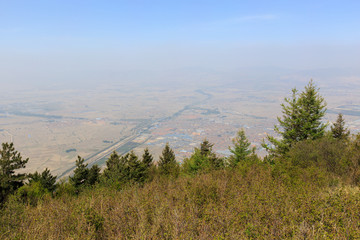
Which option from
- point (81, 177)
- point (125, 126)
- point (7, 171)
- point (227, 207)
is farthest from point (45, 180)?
point (125, 126)

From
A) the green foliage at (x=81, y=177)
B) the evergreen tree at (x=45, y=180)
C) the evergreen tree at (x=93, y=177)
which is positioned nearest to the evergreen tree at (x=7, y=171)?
the evergreen tree at (x=45, y=180)

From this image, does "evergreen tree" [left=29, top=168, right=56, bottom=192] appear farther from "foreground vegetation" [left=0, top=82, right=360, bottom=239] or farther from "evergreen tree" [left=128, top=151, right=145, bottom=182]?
"evergreen tree" [left=128, top=151, right=145, bottom=182]

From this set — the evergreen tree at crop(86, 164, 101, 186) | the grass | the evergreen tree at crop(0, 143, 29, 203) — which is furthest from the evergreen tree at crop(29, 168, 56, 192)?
the grass

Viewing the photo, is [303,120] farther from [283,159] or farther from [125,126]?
[125,126]

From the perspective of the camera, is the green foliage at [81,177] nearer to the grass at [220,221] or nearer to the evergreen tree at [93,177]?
the evergreen tree at [93,177]

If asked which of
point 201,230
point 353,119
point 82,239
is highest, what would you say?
point 201,230

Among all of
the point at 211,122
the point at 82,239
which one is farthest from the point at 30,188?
the point at 211,122

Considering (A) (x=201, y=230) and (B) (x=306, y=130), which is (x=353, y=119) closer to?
(B) (x=306, y=130)

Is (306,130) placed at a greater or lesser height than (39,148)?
greater
